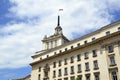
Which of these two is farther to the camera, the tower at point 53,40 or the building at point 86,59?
the tower at point 53,40

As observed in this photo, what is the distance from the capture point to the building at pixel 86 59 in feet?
144

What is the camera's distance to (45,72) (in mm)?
59844

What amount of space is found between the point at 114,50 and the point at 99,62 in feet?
15.9

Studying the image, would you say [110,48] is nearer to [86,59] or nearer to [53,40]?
[86,59]

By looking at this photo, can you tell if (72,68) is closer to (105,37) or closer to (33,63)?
(105,37)

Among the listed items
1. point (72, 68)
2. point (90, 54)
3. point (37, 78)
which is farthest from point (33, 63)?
point (90, 54)

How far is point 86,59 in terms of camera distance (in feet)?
160

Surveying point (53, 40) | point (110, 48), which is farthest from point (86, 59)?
point (53, 40)

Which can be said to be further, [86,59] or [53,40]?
[53,40]

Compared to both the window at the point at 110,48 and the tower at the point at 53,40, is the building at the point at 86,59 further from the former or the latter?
the tower at the point at 53,40

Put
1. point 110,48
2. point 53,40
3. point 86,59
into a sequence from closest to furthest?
point 110,48 → point 86,59 → point 53,40

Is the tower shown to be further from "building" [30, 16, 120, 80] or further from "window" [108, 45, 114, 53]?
"window" [108, 45, 114, 53]

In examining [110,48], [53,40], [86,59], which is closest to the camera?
[110,48]

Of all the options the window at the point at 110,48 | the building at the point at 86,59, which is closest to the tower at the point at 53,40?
the building at the point at 86,59
